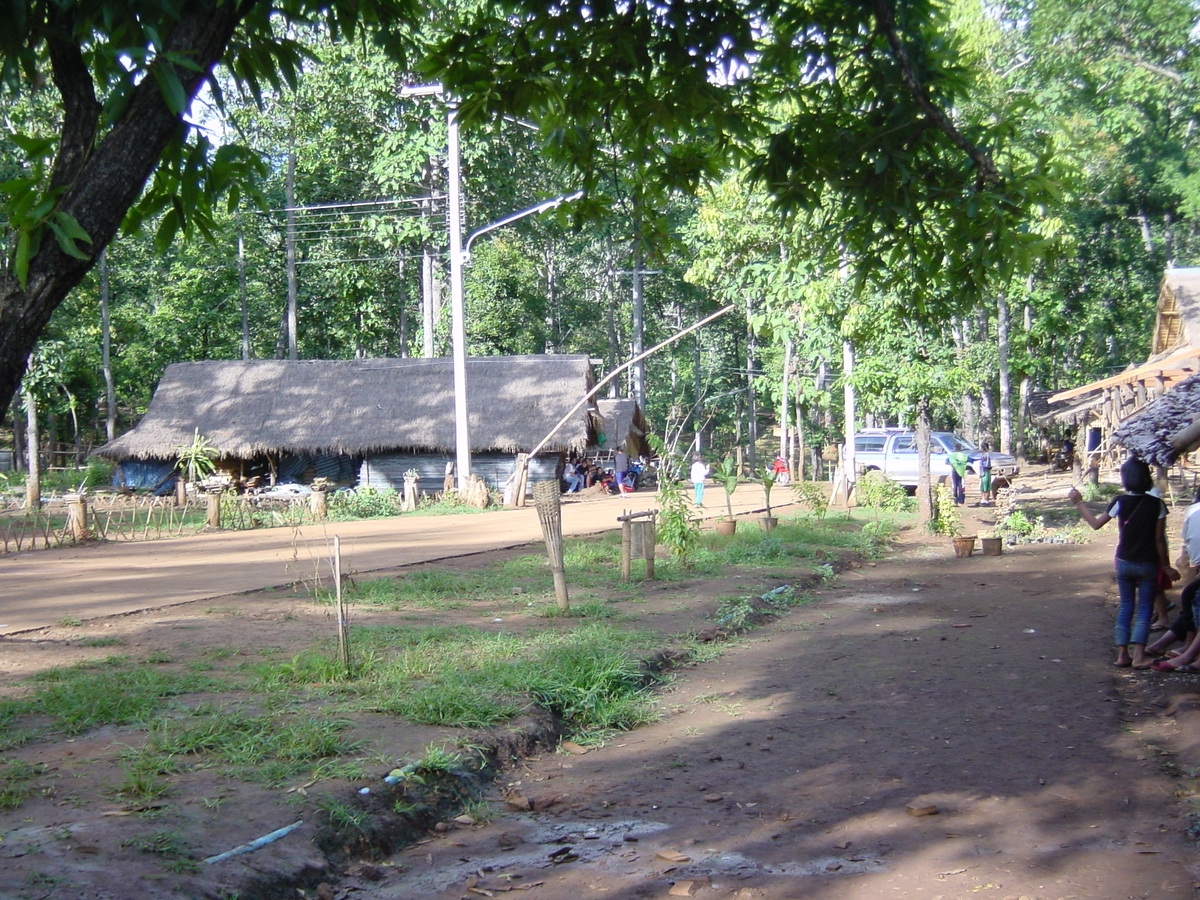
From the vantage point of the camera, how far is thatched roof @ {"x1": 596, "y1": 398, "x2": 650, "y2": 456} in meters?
39.8

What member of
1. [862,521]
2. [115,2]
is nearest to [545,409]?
[862,521]

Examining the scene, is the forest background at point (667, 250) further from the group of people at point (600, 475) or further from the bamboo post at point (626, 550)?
the bamboo post at point (626, 550)

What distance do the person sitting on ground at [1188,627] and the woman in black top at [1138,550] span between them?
21 cm

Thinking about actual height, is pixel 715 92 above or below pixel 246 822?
above

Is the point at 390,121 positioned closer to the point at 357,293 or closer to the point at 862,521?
the point at 357,293

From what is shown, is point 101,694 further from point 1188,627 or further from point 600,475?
point 600,475

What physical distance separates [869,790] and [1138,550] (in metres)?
3.93

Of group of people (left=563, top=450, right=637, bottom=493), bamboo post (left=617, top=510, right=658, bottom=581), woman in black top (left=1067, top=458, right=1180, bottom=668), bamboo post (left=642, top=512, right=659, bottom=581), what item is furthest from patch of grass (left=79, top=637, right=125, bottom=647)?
group of people (left=563, top=450, right=637, bottom=493)

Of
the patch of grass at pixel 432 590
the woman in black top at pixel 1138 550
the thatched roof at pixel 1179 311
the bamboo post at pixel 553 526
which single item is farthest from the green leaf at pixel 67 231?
the thatched roof at pixel 1179 311

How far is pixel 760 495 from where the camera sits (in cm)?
3341

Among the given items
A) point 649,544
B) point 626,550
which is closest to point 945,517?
point 649,544

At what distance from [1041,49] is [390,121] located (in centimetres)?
2371

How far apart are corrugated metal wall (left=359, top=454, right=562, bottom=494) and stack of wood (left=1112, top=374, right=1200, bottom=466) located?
22.7 meters

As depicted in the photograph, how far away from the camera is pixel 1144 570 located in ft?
28.2
